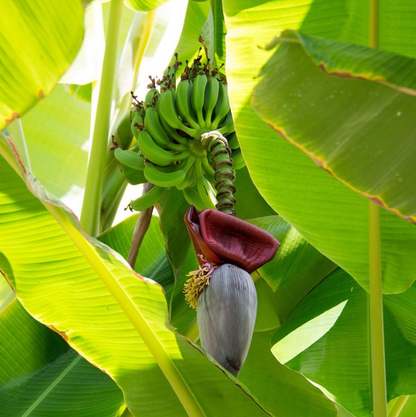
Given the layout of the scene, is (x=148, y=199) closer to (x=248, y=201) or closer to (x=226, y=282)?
(x=248, y=201)

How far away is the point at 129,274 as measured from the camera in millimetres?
909

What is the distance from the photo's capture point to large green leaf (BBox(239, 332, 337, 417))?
113cm

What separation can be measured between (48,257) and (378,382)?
0.56 metres

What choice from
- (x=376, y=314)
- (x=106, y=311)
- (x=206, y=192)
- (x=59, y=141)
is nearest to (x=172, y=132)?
(x=206, y=192)

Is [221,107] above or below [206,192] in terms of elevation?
above

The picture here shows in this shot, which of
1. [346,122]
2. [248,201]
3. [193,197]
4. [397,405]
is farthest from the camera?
[397,405]

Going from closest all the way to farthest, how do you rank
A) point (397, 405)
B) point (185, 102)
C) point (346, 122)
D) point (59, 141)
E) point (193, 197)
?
point (346, 122)
point (185, 102)
point (193, 197)
point (397, 405)
point (59, 141)

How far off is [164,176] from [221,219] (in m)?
0.41

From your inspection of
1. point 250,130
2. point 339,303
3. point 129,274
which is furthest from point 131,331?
point 339,303

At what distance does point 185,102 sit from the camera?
1.16m

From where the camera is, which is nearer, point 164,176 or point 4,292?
point 164,176

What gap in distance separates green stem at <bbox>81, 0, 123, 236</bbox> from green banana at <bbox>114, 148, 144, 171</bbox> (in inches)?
2.8

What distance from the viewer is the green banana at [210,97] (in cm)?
118

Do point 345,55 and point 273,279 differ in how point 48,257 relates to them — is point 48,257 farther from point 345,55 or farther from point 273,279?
point 345,55
